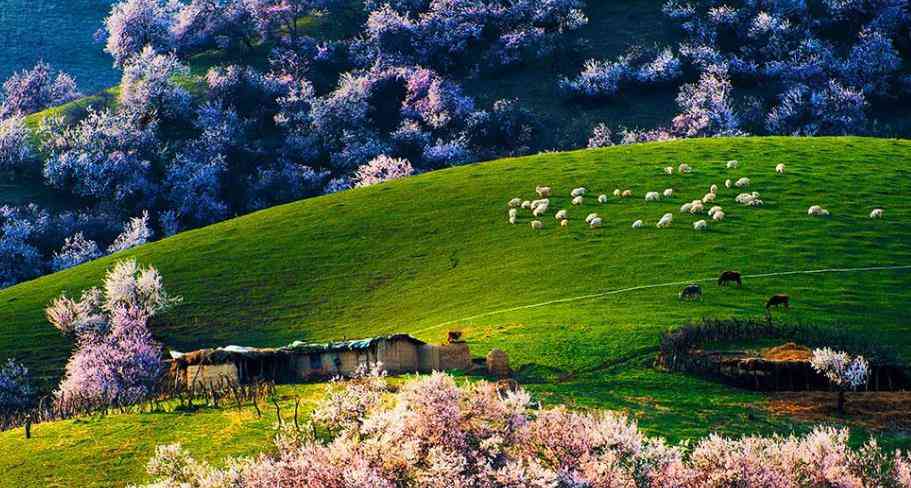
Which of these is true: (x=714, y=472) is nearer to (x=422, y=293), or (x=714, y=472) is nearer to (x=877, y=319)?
(x=877, y=319)

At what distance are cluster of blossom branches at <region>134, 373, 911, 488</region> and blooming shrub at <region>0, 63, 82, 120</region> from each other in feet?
450

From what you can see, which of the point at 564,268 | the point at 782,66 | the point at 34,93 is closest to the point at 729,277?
the point at 564,268

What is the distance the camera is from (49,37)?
19988 cm

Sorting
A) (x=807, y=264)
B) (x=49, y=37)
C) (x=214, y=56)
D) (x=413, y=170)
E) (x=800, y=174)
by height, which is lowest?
(x=807, y=264)

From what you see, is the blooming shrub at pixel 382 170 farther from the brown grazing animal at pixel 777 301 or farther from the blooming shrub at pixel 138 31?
the brown grazing animal at pixel 777 301

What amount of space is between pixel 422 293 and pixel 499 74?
86412 mm

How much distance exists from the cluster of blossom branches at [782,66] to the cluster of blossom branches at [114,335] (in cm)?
7068

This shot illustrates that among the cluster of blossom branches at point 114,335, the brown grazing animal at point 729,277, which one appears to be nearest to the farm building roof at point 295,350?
the cluster of blossom branches at point 114,335

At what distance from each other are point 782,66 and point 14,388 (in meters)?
104

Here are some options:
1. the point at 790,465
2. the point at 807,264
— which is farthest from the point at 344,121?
the point at 790,465

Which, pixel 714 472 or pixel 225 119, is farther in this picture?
pixel 225 119

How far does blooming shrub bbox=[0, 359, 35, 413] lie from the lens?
6750 cm

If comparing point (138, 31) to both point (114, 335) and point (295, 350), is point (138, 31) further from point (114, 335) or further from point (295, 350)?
point (295, 350)

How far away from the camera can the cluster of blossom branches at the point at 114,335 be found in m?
65.2
